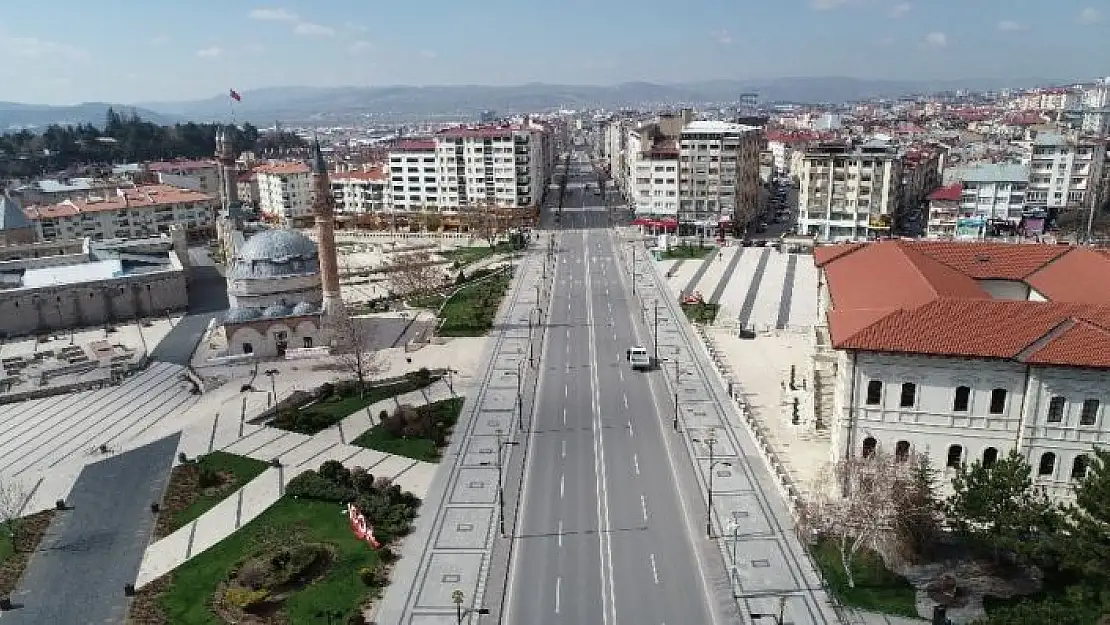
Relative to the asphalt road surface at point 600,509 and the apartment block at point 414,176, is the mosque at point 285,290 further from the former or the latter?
the apartment block at point 414,176

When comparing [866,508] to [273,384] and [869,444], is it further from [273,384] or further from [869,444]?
[273,384]

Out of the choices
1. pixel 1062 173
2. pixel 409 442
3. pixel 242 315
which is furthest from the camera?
pixel 1062 173

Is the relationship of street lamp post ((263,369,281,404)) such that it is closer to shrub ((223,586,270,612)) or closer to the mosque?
the mosque

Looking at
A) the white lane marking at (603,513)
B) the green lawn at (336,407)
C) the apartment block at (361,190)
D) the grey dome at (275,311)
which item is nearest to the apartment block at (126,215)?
the apartment block at (361,190)

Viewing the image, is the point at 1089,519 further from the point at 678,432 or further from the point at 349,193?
the point at 349,193

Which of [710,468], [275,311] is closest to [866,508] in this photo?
[710,468]

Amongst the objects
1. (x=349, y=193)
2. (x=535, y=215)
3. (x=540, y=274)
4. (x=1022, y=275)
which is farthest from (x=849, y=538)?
(x=349, y=193)
